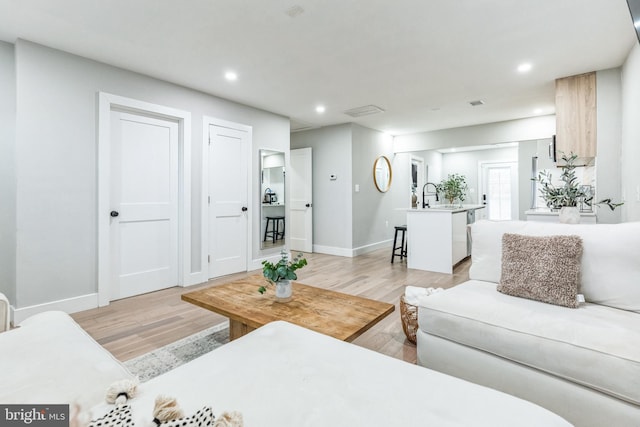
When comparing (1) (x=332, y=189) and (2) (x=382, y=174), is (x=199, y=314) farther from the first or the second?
(2) (x=382, y=174)

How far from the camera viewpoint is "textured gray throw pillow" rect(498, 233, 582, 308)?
1661 millimetres

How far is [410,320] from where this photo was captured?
220 cm

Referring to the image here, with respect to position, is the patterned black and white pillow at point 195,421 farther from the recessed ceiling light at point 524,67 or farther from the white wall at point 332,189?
the white wall at point 332,189

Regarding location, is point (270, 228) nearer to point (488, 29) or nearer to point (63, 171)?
point (63, 171)

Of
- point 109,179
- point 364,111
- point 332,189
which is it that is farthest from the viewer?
point 332,189

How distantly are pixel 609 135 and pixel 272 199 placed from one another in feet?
13.8

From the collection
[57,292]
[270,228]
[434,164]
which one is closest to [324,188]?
→ [270,228]

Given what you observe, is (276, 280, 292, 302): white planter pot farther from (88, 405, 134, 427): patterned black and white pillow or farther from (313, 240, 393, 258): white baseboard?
(313, 240, 393, 258): white baseboard

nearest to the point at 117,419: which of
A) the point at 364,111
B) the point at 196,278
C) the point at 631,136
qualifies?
the point at 196,278

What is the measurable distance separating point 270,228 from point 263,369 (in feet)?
13.2

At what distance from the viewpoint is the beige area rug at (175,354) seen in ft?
6.22

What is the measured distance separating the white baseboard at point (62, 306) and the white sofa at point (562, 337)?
9.91 feet

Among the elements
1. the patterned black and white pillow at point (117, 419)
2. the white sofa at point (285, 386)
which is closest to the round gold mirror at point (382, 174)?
the white sofa at point (285, 386)

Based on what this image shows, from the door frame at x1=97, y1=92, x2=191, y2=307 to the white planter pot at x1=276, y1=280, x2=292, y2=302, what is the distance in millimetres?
2159
